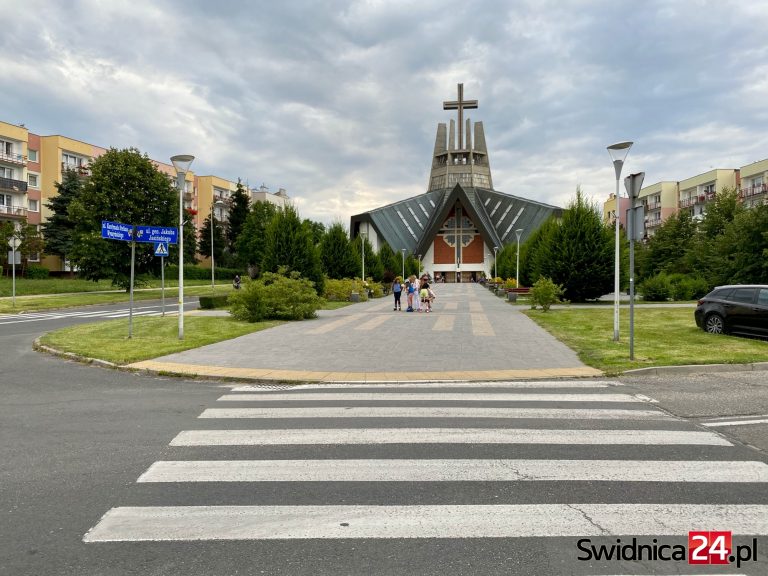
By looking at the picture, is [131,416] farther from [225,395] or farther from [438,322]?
[438,322]

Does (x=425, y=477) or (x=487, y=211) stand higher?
(x=487, y=211)

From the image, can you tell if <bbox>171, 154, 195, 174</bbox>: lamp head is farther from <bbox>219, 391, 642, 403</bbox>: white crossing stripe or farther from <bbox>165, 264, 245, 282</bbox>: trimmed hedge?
<bbox>165, 264, 245, 282</bbox>: trimmed hedge

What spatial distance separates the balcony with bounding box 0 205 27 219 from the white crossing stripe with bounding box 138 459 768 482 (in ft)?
177

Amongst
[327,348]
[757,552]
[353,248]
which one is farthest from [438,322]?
[353,248]

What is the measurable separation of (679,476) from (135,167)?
40.2 m

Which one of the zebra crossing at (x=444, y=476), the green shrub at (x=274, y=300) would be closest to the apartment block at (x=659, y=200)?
the green shrub at (x=274, y=300)

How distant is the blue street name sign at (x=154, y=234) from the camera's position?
49.3 ft

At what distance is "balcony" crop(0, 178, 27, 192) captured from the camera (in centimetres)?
4746

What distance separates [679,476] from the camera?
4.44 meters

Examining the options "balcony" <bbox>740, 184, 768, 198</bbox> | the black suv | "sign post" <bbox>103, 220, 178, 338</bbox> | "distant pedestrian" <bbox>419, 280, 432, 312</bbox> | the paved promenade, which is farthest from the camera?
"balcony" <bbox>740, 184, 768, 198</bbox>

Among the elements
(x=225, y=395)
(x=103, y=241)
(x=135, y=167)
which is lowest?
(x=225, y=395)

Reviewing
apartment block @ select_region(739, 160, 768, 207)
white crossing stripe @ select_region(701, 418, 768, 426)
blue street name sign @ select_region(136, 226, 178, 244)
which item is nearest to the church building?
apartment block @ select_region(739, 160, 768, 207)

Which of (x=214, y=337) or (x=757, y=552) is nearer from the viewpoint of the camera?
(x=757, y=552)

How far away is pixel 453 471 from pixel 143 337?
12.5m
